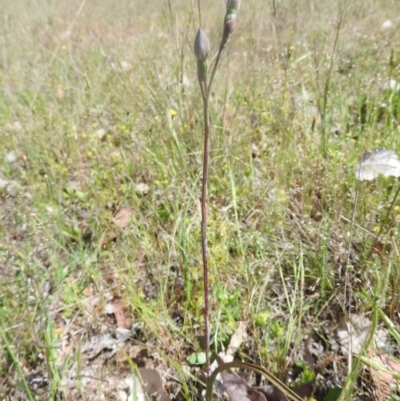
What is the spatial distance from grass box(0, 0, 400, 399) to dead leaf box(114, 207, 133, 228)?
0.09 ft

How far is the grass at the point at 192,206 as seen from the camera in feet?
3.57

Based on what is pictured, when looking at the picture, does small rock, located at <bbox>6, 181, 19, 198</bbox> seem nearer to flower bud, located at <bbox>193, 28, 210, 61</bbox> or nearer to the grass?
the grass

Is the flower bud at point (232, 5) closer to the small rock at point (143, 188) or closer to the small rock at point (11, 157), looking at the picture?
the small rock at point (143, 188)

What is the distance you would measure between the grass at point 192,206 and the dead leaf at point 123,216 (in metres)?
0.03

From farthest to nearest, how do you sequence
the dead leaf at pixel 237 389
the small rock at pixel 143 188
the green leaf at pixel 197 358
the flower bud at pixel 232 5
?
the small rock at pixel 143 188, the green leaf at pixel 197 358, the dead leaf at pixel 237 389, the flower bud at pixel 232 5

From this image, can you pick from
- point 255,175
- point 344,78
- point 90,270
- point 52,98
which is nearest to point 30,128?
point 52,98

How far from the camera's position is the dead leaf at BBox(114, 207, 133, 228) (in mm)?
1569

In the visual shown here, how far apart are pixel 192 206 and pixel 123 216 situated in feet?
1.12

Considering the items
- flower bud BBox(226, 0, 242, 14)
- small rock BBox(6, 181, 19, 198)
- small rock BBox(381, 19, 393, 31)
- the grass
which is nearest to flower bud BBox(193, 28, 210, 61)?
flower bud BBox(226, 0, 242, 14)

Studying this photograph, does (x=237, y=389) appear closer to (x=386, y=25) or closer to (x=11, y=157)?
(x=11, y=157)

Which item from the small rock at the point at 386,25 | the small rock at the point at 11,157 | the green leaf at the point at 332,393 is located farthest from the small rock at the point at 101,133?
the small rock at the point at 386,25

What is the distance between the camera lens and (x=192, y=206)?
1.51 meters

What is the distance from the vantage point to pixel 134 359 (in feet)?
3.65

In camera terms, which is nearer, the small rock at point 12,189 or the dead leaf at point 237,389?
the dead leaf at point 237,389
